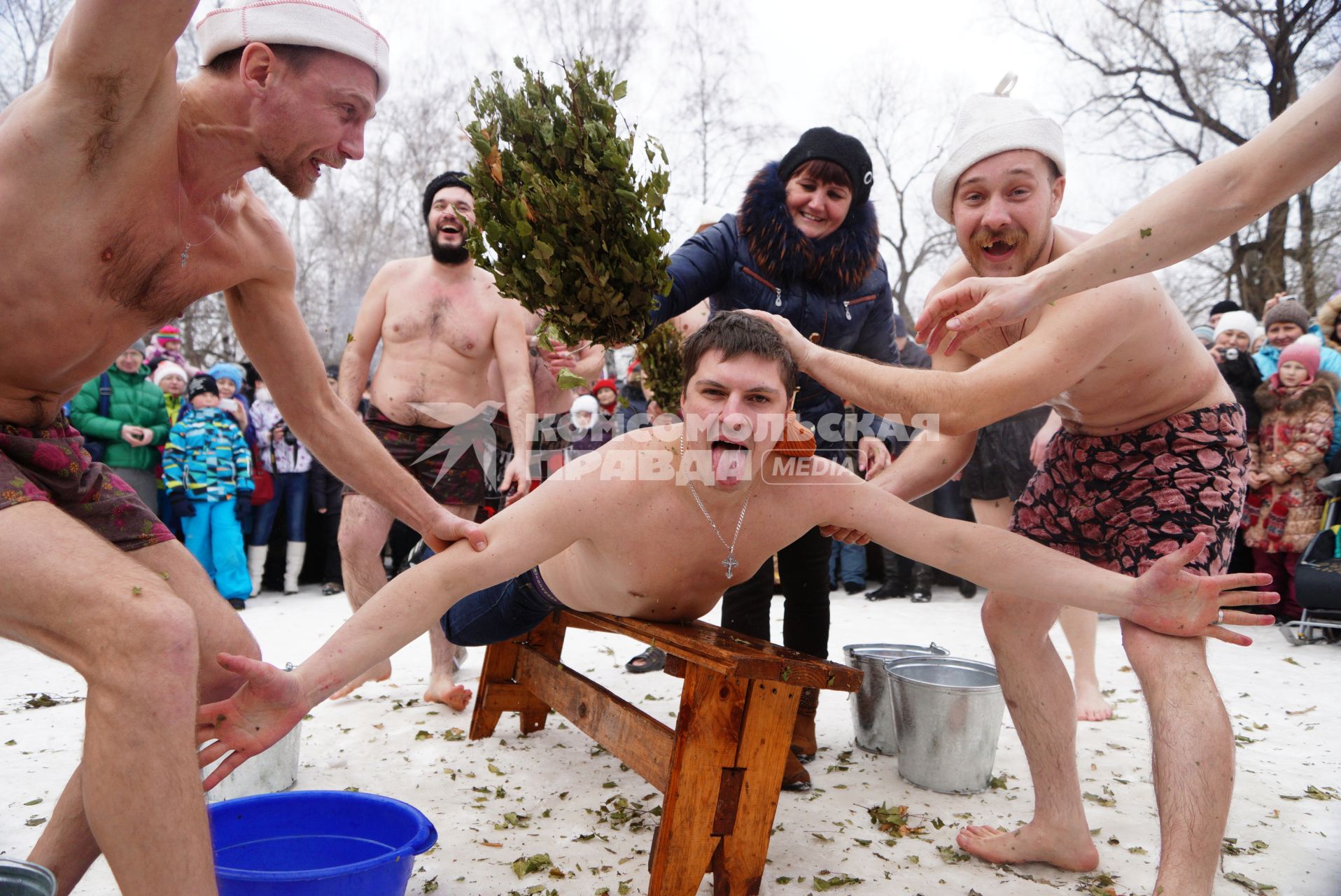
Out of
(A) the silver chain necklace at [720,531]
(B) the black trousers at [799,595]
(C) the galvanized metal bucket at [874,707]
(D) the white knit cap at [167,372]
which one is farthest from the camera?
(D) the white knit cap at [167,372]

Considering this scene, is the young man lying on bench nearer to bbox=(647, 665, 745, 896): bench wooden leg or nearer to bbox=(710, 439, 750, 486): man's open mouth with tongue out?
bbox=(710, 439, 750, 486): man's open mouth with tongue out

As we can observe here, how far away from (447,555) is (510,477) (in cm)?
215

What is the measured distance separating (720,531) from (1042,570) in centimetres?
108

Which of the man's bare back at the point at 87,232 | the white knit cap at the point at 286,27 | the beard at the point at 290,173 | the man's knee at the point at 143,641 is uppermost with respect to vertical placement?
the white knit cap at the point at 286,27

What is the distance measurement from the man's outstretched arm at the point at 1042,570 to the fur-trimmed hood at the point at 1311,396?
5.24 metres

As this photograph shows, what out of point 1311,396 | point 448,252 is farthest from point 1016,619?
point 1311,396

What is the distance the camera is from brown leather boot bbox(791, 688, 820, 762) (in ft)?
13.7

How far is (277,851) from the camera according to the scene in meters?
2.76

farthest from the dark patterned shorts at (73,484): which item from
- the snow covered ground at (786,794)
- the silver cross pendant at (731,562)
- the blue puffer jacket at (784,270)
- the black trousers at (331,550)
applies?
the black trousers at (331,550)

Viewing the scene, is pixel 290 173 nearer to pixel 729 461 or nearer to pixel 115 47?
pixel 115 47

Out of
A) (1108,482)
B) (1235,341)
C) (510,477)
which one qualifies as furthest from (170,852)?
(1235,341)

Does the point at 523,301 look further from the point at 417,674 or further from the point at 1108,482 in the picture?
the point at 417,674

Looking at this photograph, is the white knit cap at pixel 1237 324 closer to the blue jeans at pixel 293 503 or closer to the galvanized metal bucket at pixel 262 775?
the galvanized metal bucket at pixel 262 775

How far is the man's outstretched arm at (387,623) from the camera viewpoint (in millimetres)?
2258
